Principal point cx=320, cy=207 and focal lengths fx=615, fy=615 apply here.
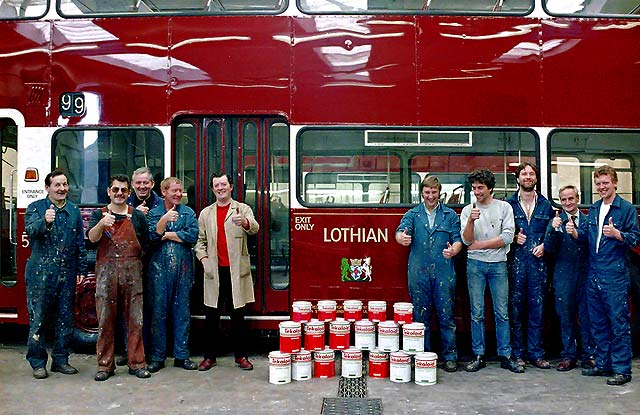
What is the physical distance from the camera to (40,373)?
19.4 ft

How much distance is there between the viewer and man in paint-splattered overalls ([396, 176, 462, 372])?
20.0 feet

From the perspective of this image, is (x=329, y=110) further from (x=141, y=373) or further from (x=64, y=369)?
(x=64, y=369)

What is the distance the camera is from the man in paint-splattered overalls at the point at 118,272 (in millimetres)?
5781

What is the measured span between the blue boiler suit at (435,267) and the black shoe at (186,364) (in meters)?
2.30

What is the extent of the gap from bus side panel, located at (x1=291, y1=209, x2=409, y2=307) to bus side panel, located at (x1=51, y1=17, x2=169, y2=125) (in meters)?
1.99

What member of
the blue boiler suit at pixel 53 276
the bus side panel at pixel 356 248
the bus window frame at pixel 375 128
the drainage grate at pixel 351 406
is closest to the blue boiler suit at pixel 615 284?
the bus window frame at pixel 375 128

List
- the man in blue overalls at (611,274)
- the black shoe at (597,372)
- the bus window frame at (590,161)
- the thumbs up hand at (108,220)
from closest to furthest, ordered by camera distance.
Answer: the thumbs up hand at (108,220) < the man in blue overalls at (611,274) < the black shoe at (597,372) < the bus window frame at (590,161)

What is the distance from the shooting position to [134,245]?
19.1ft

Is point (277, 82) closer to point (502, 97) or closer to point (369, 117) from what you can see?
point (369, 117)

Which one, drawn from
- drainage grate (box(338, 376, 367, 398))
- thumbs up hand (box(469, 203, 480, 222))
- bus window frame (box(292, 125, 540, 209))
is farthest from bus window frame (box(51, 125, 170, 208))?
thumbs up hand (box(469, 203, 480, 222))

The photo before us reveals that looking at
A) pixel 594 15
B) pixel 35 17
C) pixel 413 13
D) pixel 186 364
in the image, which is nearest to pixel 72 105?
pixel 35 17

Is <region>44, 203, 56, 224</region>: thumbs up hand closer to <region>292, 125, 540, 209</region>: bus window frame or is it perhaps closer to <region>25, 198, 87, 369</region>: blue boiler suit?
<region>25, 198, 87, 369</region>: blue boiler suit

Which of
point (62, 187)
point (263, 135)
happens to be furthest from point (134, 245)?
point (263, 135)

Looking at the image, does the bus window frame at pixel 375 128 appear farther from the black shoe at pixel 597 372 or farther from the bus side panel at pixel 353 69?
the black shoe at pixel 597 372
